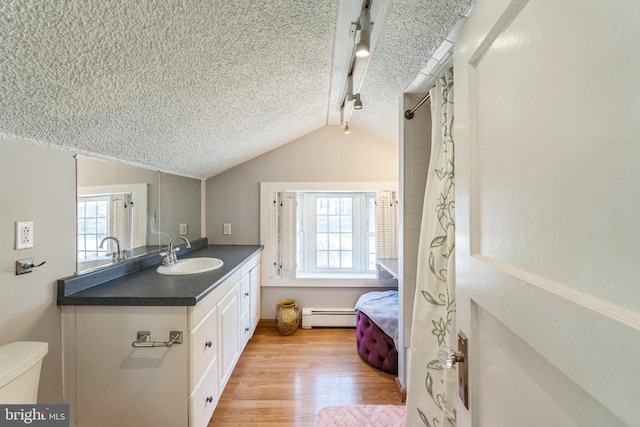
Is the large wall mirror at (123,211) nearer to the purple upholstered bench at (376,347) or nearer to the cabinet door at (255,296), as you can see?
the cabinet door at (255,296)

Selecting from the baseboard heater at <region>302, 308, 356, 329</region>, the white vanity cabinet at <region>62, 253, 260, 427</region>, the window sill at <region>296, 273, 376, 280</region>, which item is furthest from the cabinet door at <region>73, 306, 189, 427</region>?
the window sill at <region>296, 273, 376, 280</region>

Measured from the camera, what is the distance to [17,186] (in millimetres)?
1157

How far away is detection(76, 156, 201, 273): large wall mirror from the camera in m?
1.51

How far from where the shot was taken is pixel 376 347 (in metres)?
2.17

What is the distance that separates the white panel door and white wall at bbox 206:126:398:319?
88.4 inches

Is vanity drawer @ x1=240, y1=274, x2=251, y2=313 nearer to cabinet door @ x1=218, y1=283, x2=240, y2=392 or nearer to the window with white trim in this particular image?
cabinet door @ x1=218, y1=283, x2=240, y2=392

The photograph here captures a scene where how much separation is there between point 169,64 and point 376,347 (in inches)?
89.8

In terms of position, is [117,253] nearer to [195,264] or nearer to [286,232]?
[195,264]

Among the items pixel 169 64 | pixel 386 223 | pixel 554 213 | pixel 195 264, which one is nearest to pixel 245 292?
pixel 195 264

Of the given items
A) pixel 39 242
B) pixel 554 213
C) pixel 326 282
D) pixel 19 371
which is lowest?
pixel 326 282

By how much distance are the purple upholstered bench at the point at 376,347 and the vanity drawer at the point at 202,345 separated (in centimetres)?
122

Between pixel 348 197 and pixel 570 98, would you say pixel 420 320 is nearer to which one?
pixel 570 98

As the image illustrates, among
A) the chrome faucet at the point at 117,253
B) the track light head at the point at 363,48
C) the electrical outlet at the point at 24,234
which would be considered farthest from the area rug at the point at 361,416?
the track light head at the point at 363,48

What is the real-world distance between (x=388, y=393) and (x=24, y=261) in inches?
86.4
